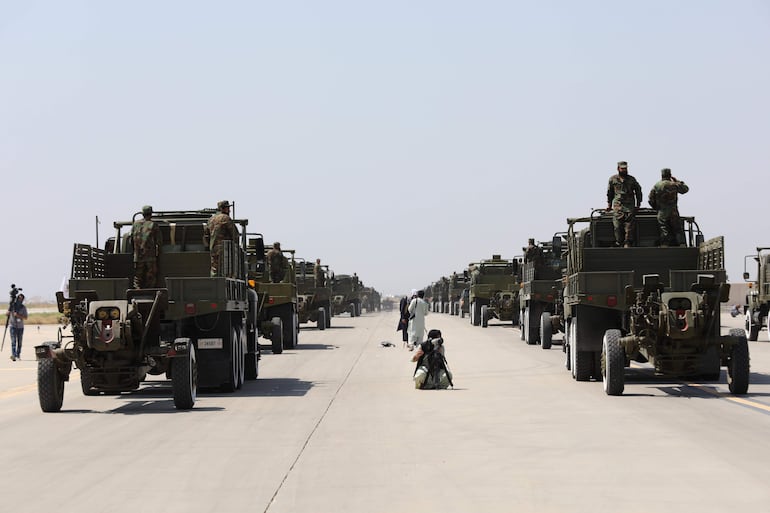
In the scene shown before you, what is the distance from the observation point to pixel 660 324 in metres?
15.8

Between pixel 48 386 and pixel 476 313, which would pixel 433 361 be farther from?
pixel 476 313

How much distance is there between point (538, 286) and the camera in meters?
30.2

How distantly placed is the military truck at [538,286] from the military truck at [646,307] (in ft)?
30.4

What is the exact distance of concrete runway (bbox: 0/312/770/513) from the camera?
8.19 meters

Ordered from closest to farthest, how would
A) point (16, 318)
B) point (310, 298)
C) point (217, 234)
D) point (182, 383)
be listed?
1. point (182, 383)
2. point (217, 234)
3. point (16, 318)
4. point (310, 298)

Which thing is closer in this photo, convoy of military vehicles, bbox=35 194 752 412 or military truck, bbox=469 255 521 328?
convoy of military vehicles, bbox=35 194 752 412

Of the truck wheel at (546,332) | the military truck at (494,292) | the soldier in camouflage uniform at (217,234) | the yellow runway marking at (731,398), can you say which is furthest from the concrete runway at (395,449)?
the military truck at (494,292)

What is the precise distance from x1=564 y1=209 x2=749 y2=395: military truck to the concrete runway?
487 millimetres

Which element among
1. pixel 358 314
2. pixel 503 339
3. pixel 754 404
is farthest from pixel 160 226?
pixel 358 314

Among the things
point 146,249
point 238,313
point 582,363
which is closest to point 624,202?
point 582,363

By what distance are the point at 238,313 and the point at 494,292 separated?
28.0m

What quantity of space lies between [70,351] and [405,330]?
14.6 m

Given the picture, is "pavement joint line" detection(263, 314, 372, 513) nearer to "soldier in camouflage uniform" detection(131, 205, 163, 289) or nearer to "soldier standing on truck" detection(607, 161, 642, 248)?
"soldier in camouflage uniform" detection(131, 205, 163, 289)

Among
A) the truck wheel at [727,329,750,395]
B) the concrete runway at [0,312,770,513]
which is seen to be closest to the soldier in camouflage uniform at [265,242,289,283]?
the concrete runway at [0,312,770,513]
